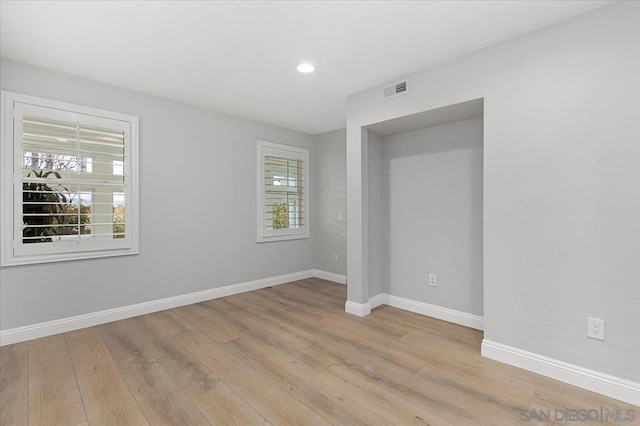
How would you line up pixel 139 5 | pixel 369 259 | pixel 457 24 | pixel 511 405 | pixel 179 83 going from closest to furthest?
pixel 511 405 < pixel 139 5 < pixel 457 24 < pixel 179 83 < pixel 369 259

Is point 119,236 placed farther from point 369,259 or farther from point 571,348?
point 571,348

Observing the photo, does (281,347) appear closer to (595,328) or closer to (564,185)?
(595,328)

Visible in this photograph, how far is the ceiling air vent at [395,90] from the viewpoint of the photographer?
295cm

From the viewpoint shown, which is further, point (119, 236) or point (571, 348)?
point (119, 236)

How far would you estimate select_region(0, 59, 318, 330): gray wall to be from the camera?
110 inches

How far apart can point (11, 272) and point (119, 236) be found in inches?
33.7

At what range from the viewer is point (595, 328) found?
6.51 feet

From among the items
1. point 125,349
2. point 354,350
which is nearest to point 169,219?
point 125,349

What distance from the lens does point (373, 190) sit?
3539 millimetres

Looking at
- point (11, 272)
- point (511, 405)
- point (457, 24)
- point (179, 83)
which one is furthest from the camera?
point (179, 83)

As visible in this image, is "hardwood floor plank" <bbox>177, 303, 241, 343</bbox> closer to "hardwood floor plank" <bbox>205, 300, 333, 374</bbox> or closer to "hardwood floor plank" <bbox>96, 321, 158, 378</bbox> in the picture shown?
"hardwood floor plank" <bbox>205, 300, 333, 374</bbox>

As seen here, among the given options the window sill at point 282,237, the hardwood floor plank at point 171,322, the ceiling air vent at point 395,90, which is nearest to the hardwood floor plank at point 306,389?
the hardwood floor plank at point 171,322

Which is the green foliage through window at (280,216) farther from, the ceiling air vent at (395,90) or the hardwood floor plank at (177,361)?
the ceiling air vent at (395,90)

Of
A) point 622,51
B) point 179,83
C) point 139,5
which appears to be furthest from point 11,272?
point 622,51
